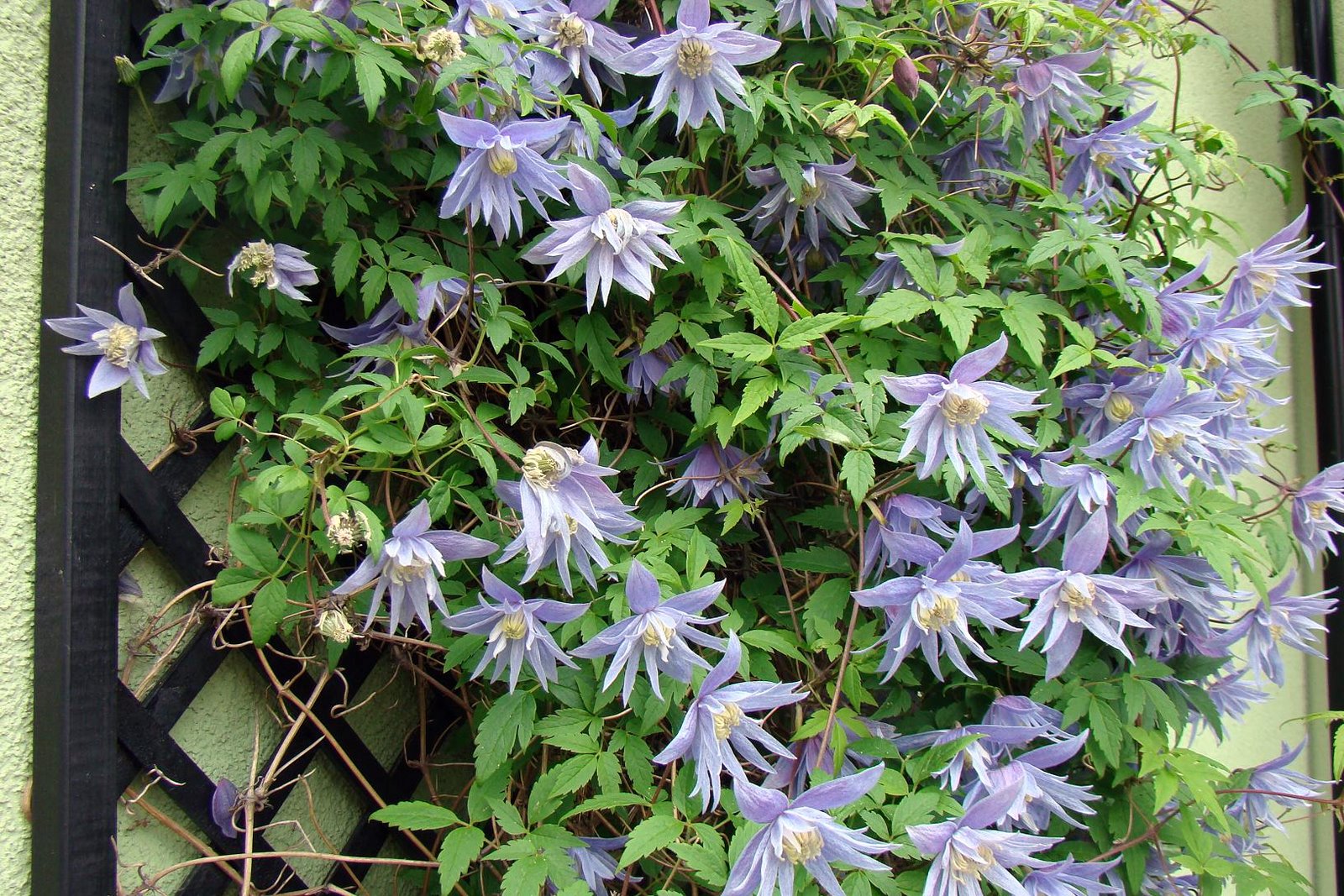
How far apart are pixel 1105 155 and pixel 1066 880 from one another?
101 centimetres

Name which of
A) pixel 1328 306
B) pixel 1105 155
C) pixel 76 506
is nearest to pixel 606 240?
pixel 76 506

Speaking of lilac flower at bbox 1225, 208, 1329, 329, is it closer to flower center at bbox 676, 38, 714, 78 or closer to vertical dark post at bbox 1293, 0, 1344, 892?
vertical dark post at bbox 1293, 0, 1344, 892

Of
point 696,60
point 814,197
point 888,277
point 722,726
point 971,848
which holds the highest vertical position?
point 696,60

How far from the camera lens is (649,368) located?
1088mm

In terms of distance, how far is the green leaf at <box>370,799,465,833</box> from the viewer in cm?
90

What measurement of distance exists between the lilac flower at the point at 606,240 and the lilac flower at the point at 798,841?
516 mm

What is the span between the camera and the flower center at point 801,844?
2.61 feet

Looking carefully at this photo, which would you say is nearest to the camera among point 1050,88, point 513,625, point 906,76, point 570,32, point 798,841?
point 798,841

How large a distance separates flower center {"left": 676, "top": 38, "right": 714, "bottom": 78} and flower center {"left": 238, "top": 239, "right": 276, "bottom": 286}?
503mm

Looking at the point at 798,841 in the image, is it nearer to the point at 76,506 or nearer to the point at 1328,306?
the point at 76,506

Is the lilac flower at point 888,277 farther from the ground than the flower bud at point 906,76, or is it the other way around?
the flower bud at point 906,76

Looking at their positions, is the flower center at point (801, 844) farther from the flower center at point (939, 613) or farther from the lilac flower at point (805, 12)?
the lilac flower at point (805, 12)

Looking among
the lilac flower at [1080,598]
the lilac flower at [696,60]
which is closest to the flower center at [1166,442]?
the lilac flower at [1080,598]

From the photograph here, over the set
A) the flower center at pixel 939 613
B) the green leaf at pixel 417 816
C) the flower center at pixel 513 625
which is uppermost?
the flower center at pixel 513 625
